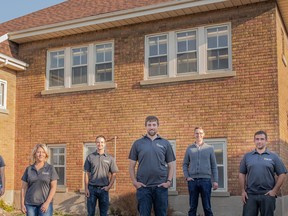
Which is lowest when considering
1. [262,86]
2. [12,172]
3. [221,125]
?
[12,172]

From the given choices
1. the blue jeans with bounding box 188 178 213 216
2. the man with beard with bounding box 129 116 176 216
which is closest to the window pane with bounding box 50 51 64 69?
the blue jeans with bounding box 188 178 213 216

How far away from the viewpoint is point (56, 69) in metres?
15.7

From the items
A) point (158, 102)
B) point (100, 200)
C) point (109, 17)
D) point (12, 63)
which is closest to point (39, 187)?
point (100, 200)

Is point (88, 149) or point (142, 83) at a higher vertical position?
point (142, 83)

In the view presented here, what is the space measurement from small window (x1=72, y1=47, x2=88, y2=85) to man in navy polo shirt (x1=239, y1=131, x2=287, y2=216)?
874 centimetres

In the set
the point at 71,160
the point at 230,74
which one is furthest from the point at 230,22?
the point at 71,160

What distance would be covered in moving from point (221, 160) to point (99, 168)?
4.69m

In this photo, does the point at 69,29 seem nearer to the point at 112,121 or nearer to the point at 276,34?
the point at 112,121

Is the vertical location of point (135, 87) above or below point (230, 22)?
below

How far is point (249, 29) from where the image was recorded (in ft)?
41.6

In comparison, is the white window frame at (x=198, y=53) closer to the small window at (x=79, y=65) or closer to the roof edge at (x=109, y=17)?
the roof edge at (x=109, y=17)

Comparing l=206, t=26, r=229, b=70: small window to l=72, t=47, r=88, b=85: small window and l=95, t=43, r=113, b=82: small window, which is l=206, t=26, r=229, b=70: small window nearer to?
l=95, t=43, r=113, b=82: small window

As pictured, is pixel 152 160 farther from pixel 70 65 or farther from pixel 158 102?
pixel 70 65

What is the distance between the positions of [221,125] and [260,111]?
43.7 inches
